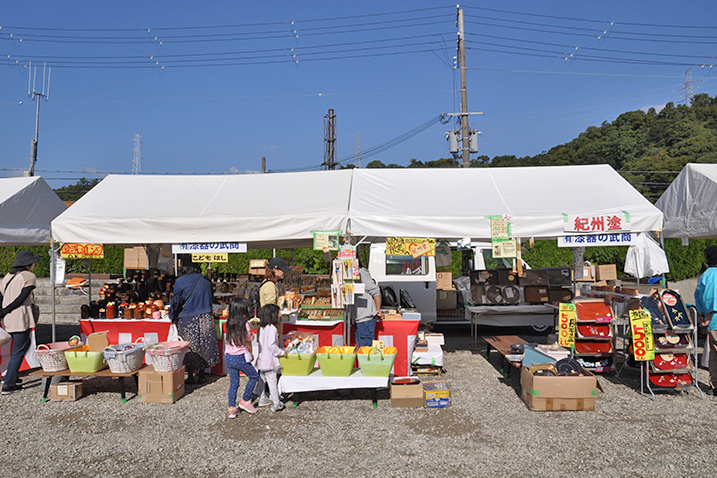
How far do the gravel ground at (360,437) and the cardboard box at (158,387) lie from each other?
0.40 ft

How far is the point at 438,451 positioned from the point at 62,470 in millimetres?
3242

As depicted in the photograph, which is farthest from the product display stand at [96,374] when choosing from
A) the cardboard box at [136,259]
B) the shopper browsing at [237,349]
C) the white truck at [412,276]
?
the white truck at [412,276]

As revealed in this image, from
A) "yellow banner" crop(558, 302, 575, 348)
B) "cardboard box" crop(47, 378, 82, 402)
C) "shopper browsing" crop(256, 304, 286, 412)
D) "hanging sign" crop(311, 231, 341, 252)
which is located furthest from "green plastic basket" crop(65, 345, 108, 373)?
"yellow banner" crop(558, 302, 575, 348)

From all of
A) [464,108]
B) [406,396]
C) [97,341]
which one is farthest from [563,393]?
[464,108]

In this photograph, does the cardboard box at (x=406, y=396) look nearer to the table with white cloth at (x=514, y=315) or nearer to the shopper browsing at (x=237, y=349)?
the shopper browsing at (x=237, y=349)

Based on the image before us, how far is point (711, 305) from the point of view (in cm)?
572

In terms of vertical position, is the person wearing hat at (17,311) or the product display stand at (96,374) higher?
the person wearing hat at (17,311)

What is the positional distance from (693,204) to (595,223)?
11.0ft

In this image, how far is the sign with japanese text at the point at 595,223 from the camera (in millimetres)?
6195

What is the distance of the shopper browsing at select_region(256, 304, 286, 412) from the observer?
5.20 metres

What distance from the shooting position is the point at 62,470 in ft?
13.1

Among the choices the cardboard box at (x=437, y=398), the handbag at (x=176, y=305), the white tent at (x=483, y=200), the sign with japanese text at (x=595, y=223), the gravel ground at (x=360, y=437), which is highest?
the white tent at (x=483, y=200)

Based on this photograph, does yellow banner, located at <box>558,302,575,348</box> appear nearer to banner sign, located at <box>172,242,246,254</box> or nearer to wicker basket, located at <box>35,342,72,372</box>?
banner sign, located at <box>172,242,246,254</box>

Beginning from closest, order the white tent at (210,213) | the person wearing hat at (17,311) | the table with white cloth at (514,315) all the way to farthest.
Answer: the person wearing hat at (17,311) < the white tent at (210,213) < the table with white cloth at (514,315)
